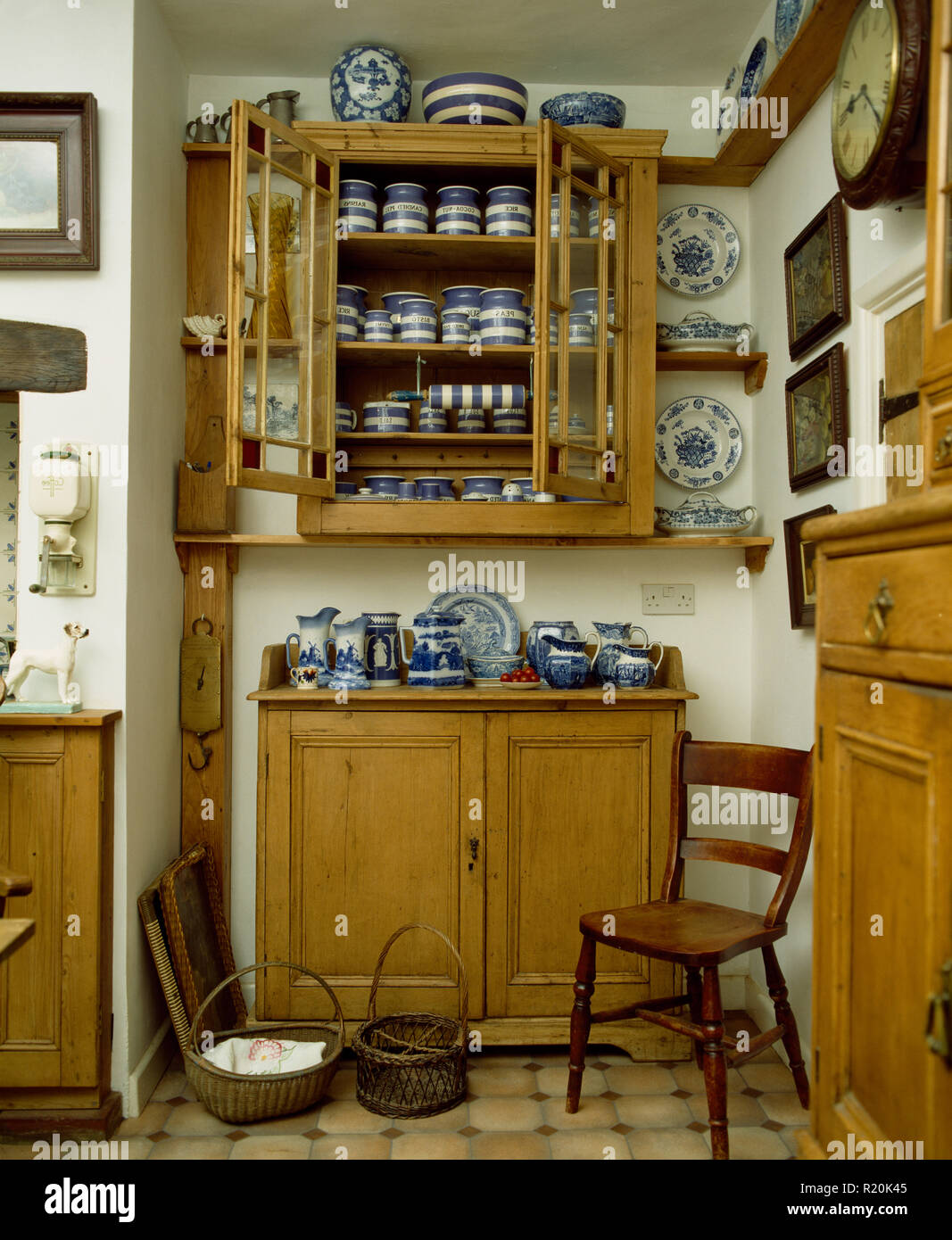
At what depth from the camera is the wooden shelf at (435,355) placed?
2.86 metres

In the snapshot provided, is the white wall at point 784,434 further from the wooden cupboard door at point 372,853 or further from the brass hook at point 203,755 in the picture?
the brass hook at point 203,755

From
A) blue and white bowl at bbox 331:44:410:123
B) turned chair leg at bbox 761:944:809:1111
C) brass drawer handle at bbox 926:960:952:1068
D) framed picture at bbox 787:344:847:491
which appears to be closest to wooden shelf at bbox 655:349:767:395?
framed picture at bbox 787:344:847:491

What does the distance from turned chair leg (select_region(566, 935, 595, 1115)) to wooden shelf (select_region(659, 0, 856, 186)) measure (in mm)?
2181

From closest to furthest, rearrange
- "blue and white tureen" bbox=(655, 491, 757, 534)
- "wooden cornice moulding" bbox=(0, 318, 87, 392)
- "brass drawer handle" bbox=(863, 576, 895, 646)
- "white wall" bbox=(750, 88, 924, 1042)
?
"brass drawer handle" bbox=(863, 576, 895, 646)
"wooden cornice moulding" bbox=(0, 318, 87, 392)
"white wall" bbox=(750, 88, 924, 1042)
"blue and white tureen" bbox=(655, 491, 757, 534)

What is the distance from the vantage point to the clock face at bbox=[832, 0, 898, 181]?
1.71 metres

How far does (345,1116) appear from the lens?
2.42 meters

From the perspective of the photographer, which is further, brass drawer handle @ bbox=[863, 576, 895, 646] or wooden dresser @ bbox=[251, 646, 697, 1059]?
wooden dresser @ bbox=[251, 646, 697, 1059]

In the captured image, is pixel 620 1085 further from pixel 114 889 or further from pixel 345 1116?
pixel 114 889

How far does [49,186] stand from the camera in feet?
8.12

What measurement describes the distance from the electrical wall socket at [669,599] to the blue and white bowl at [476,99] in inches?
59.1

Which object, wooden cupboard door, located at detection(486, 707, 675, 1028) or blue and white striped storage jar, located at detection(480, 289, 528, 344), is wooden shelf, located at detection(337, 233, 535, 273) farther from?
wooden cupboard door, located at detection(486, 707, 675, 1028)

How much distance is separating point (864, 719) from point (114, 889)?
6.34ft

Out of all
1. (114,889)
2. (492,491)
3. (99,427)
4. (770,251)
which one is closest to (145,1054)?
(114,889)

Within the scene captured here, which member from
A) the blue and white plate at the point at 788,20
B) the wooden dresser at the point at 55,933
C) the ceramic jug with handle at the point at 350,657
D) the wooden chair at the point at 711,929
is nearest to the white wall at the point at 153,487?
the wooden dresser at the point at 55,933
